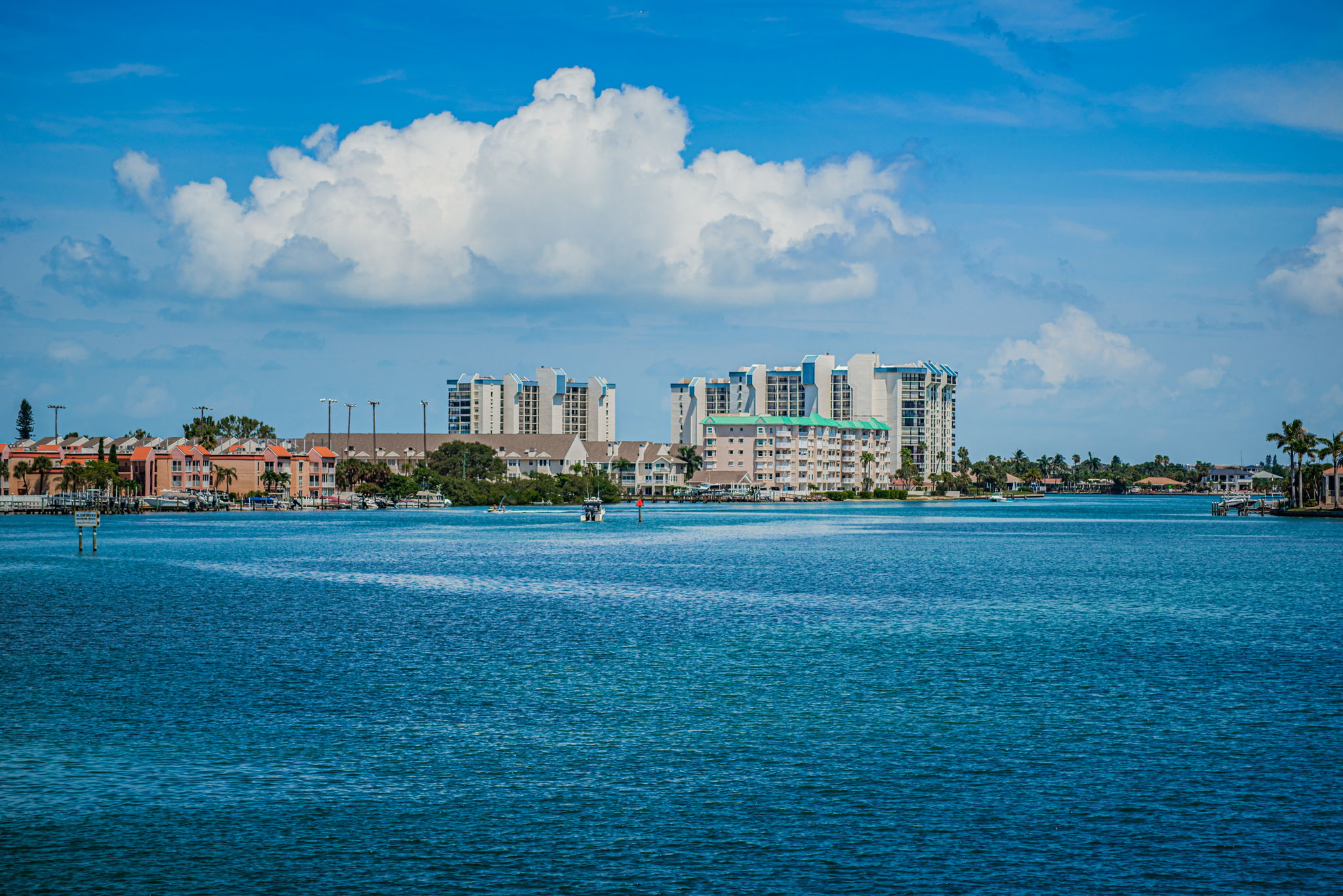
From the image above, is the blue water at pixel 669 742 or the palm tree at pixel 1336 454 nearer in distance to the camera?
the blue water at pixel 669 742

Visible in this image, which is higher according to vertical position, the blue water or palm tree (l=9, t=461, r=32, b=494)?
palm tree (l=9, t=461, r=32, b=494)

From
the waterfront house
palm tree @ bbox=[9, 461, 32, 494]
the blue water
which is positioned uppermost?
palm tree @ bbox=[9, 461, 32, 494]

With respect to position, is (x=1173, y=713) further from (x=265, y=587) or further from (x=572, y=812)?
(x=265, y=587)

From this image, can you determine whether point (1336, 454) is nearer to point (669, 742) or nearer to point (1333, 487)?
point (1333, 487)

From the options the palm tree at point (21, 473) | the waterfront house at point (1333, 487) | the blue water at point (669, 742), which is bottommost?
the blue water at point (669, 742)

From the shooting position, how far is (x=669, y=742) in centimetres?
2694

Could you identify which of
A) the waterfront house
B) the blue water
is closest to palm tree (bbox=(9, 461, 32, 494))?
the blue water

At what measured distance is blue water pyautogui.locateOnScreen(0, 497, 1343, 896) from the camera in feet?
62.5

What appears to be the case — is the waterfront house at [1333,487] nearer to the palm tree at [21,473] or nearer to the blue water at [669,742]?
the blue water at [669,742]

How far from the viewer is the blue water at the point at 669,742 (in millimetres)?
19047

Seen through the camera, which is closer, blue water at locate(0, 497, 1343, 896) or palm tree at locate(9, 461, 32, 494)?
blue water at locate(0, 497, 1343, 896)

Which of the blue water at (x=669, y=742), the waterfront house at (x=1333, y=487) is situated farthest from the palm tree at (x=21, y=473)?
the waterfront house at (x=1333, y=487)

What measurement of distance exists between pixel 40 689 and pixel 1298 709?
32.7m

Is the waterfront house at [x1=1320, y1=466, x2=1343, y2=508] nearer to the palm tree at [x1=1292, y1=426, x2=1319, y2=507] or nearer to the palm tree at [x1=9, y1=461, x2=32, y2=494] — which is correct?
the palm tree at [x1=1292, y1=426, x2=1319, y2=507]
